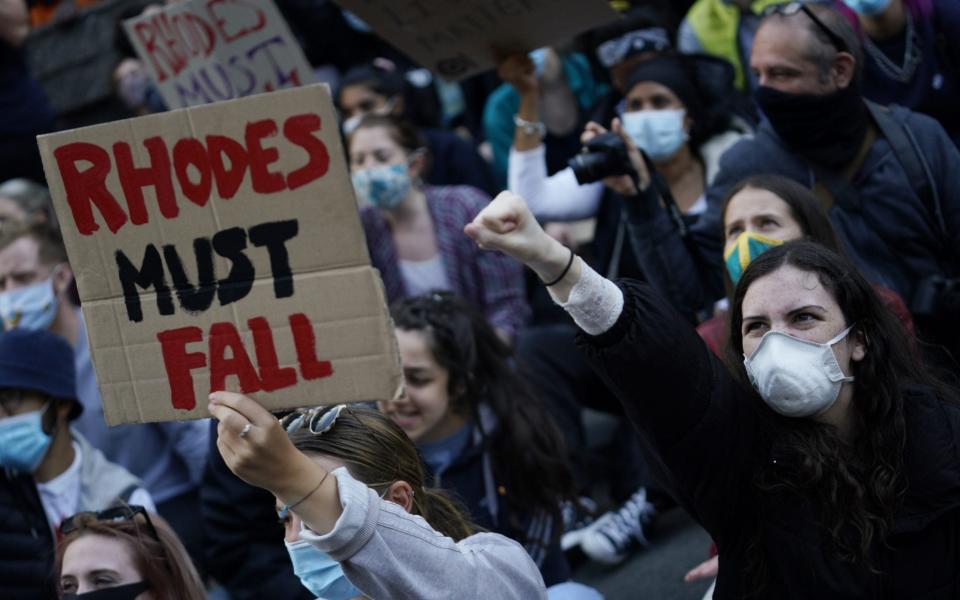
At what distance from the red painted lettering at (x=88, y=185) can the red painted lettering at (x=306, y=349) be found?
0.41 meters

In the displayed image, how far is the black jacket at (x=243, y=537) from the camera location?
175 inches

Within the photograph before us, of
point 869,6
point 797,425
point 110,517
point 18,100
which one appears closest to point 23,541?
point 110,517

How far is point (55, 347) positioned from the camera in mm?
4527

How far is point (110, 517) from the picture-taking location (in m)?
3.50

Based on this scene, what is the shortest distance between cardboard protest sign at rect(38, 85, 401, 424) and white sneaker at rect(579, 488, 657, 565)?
269 centimetres

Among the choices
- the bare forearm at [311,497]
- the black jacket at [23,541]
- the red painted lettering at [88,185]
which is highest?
the red painted lettering at [88,185]

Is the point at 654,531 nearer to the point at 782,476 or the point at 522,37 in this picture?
the point at 522,37

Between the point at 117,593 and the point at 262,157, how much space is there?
145 centimetres

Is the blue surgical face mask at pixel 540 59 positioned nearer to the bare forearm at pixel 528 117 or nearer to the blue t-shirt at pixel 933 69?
the bare forearm at pixel 528 117

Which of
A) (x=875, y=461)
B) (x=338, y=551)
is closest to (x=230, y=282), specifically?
(x=338, y=551)

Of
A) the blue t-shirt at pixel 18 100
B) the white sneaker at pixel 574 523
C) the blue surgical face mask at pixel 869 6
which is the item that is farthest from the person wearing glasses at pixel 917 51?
the blue t-shirt at pixel 18 100

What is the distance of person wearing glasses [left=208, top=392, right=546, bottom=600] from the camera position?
221cm

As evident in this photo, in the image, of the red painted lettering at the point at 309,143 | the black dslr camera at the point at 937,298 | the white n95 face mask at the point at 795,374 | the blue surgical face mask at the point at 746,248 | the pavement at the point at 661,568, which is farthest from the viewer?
the pavement at the point at 661,568

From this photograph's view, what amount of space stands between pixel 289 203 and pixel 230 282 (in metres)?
0.20
